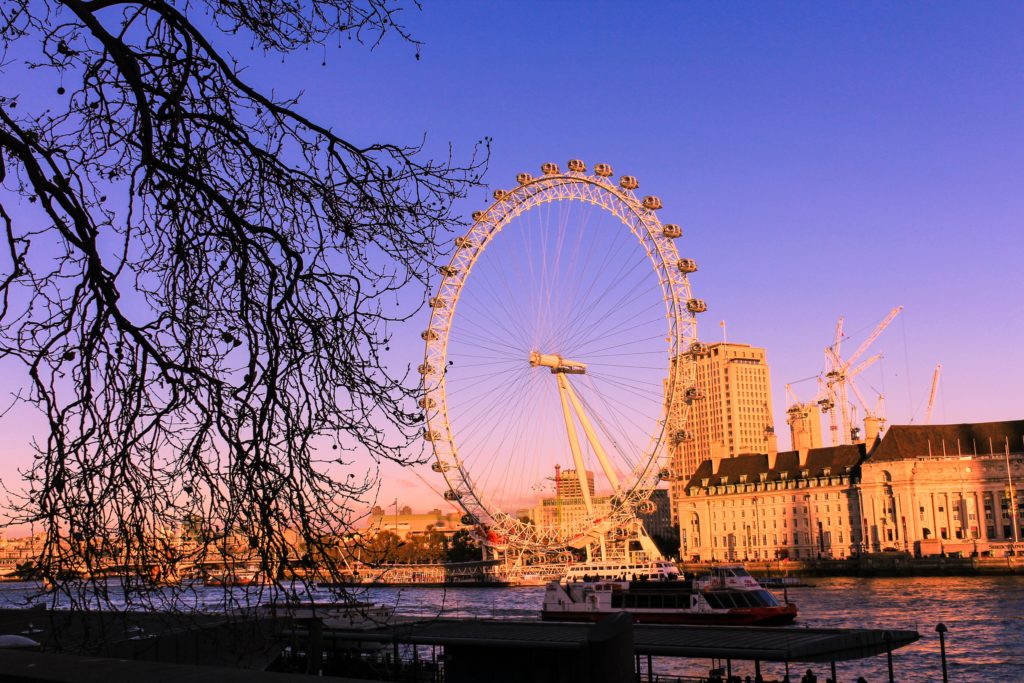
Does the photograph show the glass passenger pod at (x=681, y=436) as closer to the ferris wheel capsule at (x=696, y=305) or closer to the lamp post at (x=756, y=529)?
the ferris wheel capsule at (x=696, y=305)

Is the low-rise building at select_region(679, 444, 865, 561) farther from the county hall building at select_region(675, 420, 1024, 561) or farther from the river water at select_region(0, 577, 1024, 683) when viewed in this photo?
the river water at select_region(0, 577, 1024, 683)

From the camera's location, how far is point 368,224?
7.15 metres

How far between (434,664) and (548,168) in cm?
4372

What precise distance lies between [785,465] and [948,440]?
23656 millimetres

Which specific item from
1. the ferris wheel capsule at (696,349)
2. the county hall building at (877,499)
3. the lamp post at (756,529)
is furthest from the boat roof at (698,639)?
the lamp post at (756,529)

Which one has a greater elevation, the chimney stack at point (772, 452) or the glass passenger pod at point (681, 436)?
the chimney stack at point (772, 452)

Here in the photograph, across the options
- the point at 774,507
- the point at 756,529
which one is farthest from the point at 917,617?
the point at 756,529

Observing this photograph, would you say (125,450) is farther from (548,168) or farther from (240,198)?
(548,168)

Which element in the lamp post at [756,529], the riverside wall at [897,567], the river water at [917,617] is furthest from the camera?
the lamp post at [756,529]

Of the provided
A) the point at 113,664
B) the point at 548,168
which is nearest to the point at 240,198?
the point at 113,664

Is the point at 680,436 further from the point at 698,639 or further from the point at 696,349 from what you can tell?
the point at 698,639

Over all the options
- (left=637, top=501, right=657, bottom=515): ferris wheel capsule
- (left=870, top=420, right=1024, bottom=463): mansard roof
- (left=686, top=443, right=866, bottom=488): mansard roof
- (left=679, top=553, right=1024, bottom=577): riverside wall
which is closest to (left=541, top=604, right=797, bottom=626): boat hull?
(left=637, top=501, right=657, bottom=515): ferris wheel capsule

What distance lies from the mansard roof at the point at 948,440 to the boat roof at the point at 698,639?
375 ft

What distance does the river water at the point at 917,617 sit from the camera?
36906mm
